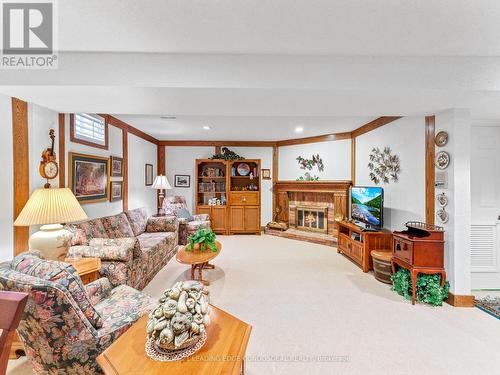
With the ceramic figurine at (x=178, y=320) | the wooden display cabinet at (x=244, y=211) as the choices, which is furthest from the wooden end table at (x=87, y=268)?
the wooden display cabinet at (x=244, y=211)

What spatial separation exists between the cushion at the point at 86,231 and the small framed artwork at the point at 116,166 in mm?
1033

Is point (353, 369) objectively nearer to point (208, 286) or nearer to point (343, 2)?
point (208, 286)

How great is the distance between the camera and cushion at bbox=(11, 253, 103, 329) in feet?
4.04

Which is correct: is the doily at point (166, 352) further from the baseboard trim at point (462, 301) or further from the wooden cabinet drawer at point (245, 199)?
the wooden cabinet drawer at point (245, 199)

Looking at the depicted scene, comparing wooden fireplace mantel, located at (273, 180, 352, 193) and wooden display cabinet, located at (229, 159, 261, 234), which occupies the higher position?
wooden fireplace mantel, located at (273, 180, 352, 193)

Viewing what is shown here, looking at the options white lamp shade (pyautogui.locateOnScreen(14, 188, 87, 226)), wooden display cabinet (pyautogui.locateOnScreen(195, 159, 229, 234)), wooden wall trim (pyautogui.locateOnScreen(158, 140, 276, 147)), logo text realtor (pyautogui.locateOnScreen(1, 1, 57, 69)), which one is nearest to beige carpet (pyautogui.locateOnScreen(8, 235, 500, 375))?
white lamp shade (pyautogui.locateOnScreen(14, 188, 87, 226))

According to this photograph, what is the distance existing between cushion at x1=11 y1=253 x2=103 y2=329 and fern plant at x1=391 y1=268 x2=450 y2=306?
312cm

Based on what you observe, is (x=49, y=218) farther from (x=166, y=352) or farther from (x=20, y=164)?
(x=166, y=352)

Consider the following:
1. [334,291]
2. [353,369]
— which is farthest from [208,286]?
[353,369]

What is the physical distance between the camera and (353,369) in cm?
168

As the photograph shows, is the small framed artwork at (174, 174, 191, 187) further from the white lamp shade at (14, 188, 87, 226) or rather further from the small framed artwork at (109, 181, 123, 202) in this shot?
the white lamp shade at (14, 188, 87, 226)

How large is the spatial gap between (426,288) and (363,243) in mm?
1030

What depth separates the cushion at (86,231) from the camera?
8.85 feet

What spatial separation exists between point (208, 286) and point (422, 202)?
10.2ft
